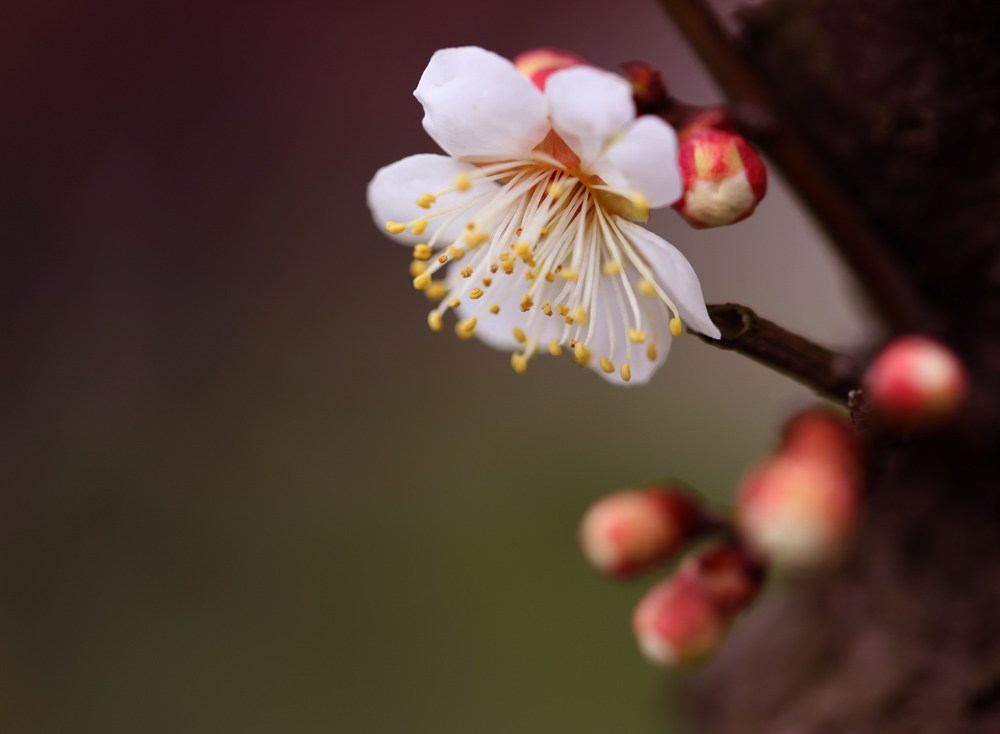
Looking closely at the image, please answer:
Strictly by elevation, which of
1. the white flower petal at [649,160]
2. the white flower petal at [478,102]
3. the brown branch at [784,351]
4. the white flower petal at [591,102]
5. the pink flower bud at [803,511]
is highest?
the white flower petal at [478,102]

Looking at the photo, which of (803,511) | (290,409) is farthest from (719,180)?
(290,409)

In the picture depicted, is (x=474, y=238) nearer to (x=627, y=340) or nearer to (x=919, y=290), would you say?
(x=627, y=340)

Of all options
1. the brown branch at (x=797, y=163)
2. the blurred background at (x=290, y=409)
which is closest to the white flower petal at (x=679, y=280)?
the brown branch at (x=797, y=163)

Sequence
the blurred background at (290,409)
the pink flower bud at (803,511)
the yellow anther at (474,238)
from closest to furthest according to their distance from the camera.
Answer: the pink flower bud at (803,511), the yellow anther at (474,238), the blurred background at (290,409)

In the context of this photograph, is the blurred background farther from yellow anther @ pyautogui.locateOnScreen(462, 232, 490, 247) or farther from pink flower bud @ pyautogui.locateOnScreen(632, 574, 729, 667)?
yellow anther @ pyautogui.locateOnScreen(462, 232, 490, 247)

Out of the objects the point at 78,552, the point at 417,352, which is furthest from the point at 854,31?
the point at 78,552

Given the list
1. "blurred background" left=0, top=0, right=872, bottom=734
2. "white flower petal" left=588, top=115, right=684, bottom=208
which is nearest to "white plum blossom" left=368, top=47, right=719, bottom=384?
"white flower petal" left=588, top=115, right=684, bottom=208

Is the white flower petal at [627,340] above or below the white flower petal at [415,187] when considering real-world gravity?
below

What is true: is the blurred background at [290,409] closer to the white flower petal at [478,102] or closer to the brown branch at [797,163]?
the brown branch at [797,163]
